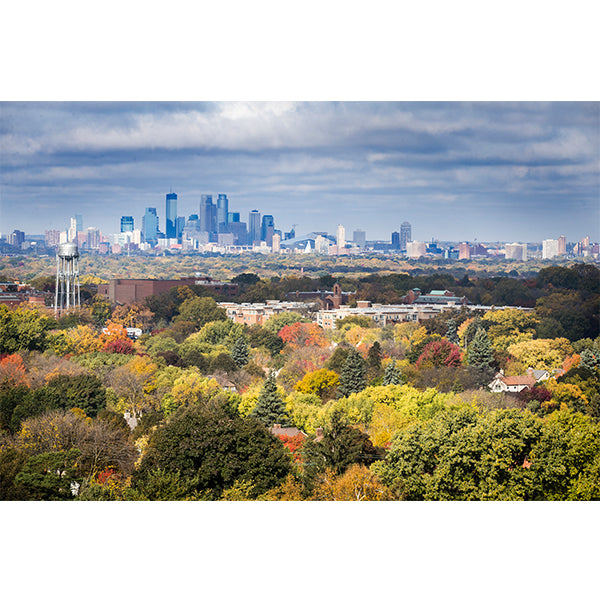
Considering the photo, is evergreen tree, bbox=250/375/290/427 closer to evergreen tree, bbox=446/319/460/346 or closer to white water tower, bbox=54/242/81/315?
white water tower, bbox=54/242/81/315

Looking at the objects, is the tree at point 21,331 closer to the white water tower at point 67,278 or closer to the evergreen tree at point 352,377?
the white water tower at point 67,278

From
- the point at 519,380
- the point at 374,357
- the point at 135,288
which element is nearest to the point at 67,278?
the point at 135,288

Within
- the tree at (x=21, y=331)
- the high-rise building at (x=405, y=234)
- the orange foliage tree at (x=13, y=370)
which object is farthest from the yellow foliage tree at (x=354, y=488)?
the high-rise building at (x=405, y=234)

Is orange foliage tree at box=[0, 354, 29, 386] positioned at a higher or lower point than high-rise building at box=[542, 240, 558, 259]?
lower

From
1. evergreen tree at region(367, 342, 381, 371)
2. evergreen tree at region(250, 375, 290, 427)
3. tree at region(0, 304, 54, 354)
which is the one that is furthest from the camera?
evergreen tree at region(367, 342, 381, 371)

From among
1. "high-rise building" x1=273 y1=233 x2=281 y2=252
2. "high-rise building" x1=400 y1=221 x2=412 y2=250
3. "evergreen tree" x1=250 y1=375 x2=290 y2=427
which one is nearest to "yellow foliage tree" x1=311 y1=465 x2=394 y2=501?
"evergreen tree" x1=250 y1=375 x2=290 y2=427

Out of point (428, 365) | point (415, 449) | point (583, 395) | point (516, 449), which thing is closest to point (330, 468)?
point (415, 449)
